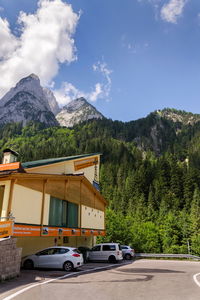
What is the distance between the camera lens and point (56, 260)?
52.5 ft

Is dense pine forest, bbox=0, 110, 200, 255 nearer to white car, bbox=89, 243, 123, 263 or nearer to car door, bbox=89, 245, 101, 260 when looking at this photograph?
car door, bbox=89, 245, 101, 260

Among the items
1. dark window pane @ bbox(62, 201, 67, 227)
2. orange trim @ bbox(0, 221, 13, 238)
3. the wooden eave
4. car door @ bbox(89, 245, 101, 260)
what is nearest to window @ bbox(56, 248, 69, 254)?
orange trim @ bbox(0, 221, 13, 238)

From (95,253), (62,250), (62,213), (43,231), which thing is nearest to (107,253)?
(95,253)

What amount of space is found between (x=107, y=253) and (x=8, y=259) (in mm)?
12881

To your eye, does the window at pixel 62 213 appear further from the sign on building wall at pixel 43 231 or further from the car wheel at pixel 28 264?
the car wheel at pixel 28 264

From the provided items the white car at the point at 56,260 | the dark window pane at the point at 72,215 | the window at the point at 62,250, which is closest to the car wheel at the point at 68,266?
the white car at the point at 56,260

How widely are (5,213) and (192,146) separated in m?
162

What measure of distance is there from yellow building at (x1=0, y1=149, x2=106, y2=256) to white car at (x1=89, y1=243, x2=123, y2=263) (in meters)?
2.18

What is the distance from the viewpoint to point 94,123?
616ft

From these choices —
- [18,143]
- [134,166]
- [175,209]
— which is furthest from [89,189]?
[18,143]

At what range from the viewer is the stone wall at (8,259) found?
448 inches

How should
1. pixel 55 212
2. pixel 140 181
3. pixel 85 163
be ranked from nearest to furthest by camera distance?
pixel 55 212
pixel 85 163
pixel 140 181

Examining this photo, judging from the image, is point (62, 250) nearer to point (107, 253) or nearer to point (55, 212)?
point (55, 212)

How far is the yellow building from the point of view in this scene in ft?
52.5
